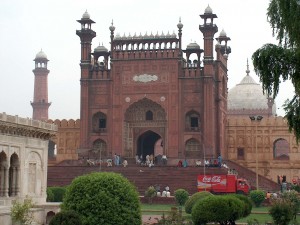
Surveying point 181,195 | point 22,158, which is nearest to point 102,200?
point 22,158

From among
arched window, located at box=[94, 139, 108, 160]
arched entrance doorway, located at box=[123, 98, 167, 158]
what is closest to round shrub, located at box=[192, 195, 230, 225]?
arched entrance doorway, located at box=[123, 98, 167, 158]

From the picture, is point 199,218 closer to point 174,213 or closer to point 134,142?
point 174,213

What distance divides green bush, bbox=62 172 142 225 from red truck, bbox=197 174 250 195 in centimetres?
1395

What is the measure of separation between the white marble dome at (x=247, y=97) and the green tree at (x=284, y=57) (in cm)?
4462

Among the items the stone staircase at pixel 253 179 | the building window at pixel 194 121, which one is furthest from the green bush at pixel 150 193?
the building window at pixel 194 121

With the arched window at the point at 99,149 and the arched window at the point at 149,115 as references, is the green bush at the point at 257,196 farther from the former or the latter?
the arched window at the point at 99,149

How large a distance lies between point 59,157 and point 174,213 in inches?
1084

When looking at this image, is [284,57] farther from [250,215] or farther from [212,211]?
[250,215]

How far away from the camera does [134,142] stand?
4372 centimetres

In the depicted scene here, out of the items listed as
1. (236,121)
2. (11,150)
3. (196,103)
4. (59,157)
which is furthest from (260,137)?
(11,150)

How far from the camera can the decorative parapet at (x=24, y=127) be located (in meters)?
23.6

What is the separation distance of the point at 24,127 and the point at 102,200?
272 inches

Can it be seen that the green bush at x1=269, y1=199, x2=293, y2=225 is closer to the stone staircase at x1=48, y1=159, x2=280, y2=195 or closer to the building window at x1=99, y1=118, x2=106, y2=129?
the stone staircase at x1=48, y1=159, x2=280, y2=195

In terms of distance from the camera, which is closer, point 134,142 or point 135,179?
point 135,179
